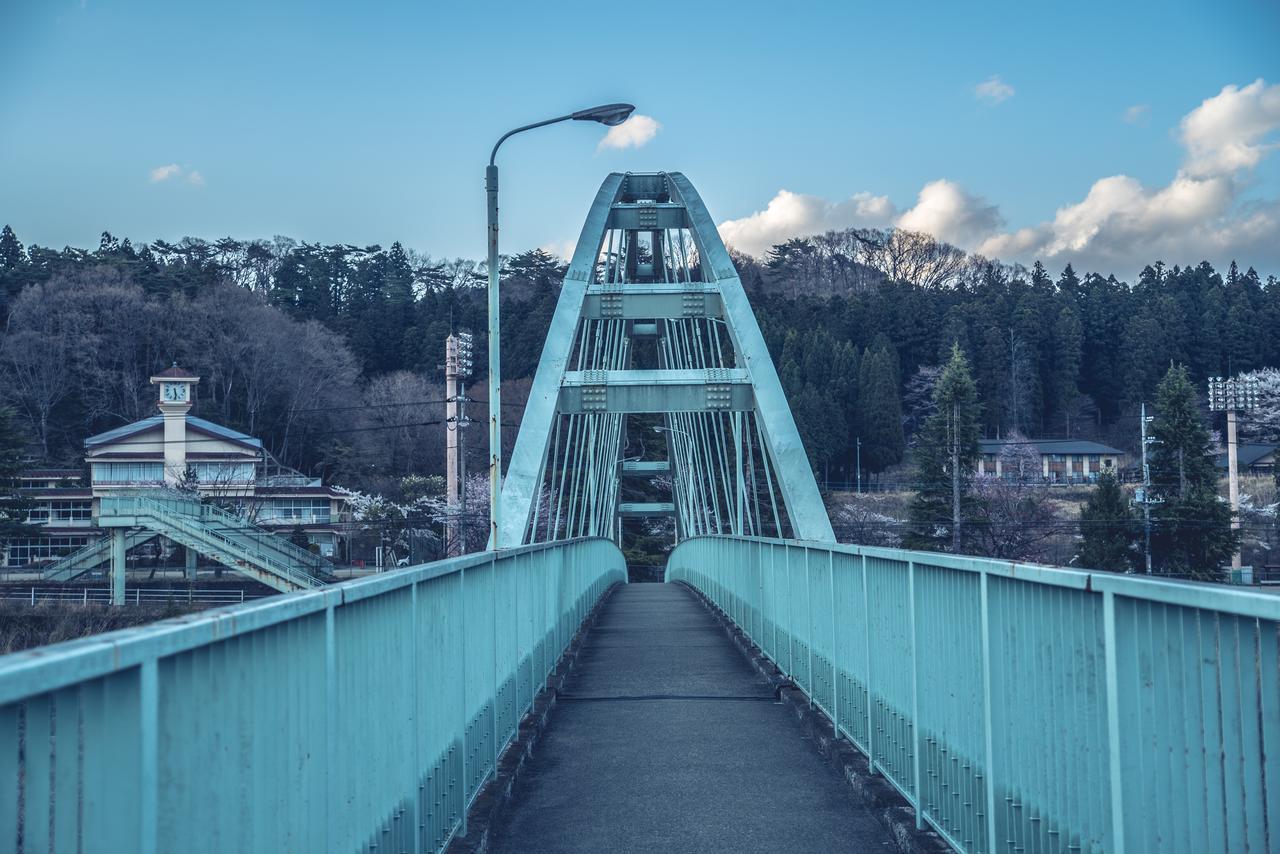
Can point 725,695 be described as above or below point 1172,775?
below

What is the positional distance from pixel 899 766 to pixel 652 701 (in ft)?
13.4

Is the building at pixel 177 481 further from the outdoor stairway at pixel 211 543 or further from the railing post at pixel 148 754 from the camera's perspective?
the railing post at pixel 148 754

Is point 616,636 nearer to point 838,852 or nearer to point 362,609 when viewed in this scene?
point 838,852

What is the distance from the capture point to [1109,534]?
153 feet

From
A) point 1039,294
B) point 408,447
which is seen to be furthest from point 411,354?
point 1039,294

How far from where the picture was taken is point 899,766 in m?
6.01

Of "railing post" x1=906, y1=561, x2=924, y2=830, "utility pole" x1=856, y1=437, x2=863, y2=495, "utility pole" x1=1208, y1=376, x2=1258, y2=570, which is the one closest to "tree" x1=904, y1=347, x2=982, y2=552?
"utility pole" x1=1208, y1=376, x2=1258, y2=570

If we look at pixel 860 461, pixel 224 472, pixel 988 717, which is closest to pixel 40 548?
pixel 224 472

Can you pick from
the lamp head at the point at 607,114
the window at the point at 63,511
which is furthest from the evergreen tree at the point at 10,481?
the lamp head at the point at 607,114

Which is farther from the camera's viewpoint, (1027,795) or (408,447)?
(408,447)

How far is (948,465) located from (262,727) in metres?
52.2

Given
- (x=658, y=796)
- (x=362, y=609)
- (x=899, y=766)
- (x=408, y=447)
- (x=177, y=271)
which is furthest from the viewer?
(x=177, y=271)

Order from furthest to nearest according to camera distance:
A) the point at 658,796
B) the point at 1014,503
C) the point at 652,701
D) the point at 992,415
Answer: the point at 992,415
the point at 1014,503
the point at 652,701
the point at 658,796

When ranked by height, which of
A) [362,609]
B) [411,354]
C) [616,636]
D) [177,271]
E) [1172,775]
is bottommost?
[616,636]
